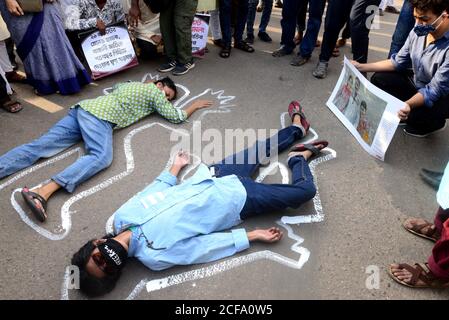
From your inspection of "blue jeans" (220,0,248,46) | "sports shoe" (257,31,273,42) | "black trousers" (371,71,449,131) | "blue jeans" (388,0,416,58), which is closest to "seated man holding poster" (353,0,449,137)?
"black trousers" (371,71,449,131)

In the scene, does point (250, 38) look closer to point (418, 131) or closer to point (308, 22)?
point (308, 22)

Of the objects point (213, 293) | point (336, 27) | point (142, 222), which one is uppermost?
point (336, 27)

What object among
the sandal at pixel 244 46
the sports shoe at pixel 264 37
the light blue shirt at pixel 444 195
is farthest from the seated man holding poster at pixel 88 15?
the light blue shirt at pixel 444 195

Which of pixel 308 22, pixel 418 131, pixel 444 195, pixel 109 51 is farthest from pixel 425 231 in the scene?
pixel 109 51

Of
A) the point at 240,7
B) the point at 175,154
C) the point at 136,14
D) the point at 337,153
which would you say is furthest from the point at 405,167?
the point at 136,14

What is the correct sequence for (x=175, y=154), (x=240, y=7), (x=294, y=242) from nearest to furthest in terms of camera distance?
(x=294, y=242)
(x=175, y=154)
(x=240, y=7)

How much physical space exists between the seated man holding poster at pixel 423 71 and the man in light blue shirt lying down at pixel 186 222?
1.34 meters

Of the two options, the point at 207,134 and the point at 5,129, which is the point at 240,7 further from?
the point at 5,129

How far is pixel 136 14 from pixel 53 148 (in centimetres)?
229

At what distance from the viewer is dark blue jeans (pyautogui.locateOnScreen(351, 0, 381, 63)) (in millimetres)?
3951

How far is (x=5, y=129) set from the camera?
3592mm

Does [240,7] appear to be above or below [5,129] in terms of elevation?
above

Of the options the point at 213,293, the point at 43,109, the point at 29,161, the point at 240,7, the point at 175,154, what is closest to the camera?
the point at 213,293

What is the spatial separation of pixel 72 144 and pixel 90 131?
323 millimetres
